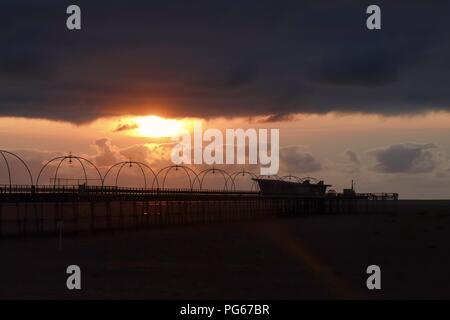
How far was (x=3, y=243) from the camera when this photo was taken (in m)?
37.1

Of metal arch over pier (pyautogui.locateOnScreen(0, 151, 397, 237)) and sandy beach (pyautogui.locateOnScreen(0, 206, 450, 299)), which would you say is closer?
sandy beach (pyautogui.locateOnScreen(0, 206, 450, 299))

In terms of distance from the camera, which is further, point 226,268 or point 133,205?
point 133,205

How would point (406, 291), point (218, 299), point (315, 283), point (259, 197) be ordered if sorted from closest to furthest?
1. point (218, 299)
2. point (406, 291)
3. point (315, 283)
4. point (259, 197)

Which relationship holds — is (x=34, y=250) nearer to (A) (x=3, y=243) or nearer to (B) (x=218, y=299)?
(A) (x=3, y=243)

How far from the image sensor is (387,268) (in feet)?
80.1

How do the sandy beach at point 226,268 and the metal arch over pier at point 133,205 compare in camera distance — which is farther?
the metal arch over pier at point 133,205

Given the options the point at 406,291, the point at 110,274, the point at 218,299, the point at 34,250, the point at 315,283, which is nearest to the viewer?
the point at 218,299

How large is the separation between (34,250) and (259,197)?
53042 mm
